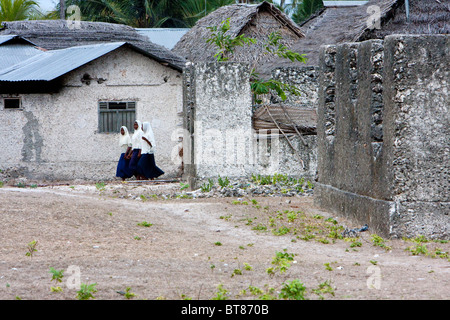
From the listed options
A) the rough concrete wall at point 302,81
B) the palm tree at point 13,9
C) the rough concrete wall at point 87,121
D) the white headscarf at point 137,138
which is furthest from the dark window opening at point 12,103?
the palm tree at point 13,9

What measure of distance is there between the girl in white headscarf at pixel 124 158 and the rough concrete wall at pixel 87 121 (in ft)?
2.01

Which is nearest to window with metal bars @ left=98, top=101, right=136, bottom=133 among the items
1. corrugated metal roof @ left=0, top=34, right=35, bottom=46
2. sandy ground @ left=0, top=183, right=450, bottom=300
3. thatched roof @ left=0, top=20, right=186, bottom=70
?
thatched roof @ left=0, top=20, right=186, bottom=70

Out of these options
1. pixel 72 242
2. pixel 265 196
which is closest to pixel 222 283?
pixel 72 242

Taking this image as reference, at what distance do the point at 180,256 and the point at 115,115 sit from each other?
11045 mm

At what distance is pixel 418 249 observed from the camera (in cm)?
623

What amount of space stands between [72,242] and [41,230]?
22.0 inches

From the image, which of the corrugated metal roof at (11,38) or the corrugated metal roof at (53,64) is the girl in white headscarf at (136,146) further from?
the corrugated metal roof at (11,38)

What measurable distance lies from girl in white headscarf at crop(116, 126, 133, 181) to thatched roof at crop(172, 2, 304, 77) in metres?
4.70

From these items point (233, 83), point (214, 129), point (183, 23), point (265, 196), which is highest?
point (183, 23)

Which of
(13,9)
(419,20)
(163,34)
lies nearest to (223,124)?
(419,20)

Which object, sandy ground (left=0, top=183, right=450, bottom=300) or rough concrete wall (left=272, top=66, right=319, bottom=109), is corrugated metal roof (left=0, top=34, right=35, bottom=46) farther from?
sandy ground (left=0, top=183, right=450, bottom=300)

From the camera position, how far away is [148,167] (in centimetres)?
1559

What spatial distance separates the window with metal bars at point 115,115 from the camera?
54.3 feet
